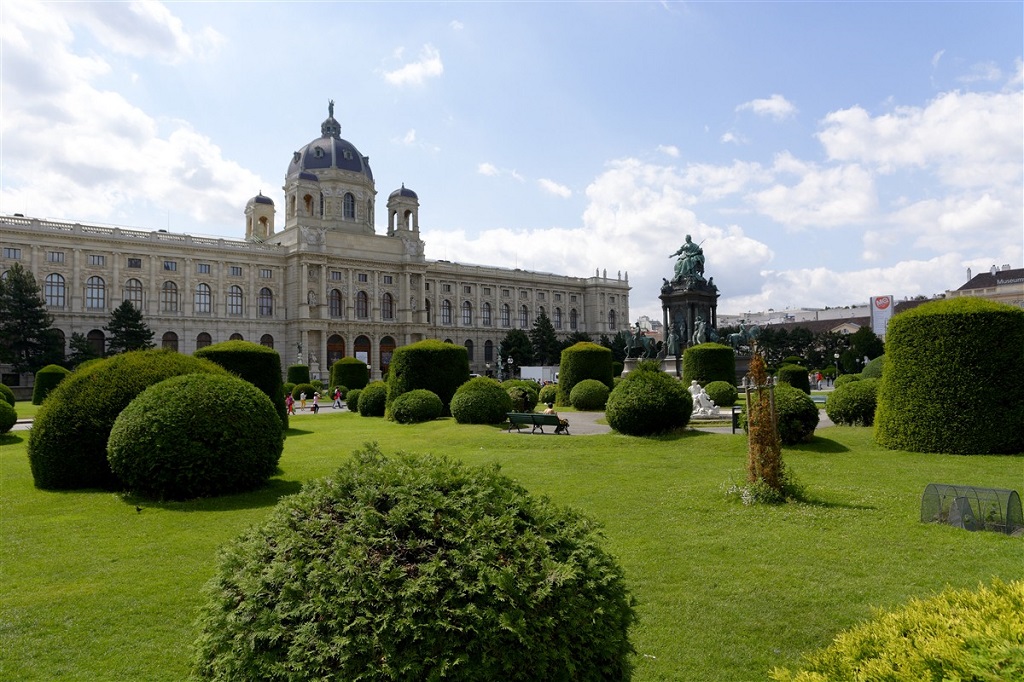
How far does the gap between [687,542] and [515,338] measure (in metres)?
71.6

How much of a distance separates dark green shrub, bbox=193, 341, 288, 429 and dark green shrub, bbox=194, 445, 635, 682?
16.9m

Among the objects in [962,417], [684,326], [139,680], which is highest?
[684,326]

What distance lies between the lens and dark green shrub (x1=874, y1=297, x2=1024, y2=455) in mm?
12711

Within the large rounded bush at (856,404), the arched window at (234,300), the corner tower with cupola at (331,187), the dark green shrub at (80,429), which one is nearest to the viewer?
the dark green shrub at (80,429)

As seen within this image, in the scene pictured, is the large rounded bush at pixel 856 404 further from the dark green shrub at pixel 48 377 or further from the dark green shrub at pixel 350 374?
the dark green shrub at pixel 48 377

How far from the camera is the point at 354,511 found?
3365mm

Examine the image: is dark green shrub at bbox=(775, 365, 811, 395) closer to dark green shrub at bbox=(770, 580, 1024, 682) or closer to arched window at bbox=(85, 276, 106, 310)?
dark green shrub at bbox=(770, 580, 1024, 682)

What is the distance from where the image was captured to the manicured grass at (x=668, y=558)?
5.15 m

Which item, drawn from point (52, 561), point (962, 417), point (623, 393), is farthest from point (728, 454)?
point (52, 561)

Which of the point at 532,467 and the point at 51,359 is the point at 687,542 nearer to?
the point at 532,467

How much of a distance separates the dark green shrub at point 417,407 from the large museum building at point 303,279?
156ft

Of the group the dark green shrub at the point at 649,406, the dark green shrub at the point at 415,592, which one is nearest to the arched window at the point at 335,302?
the dark green shrub at the point at 649,406

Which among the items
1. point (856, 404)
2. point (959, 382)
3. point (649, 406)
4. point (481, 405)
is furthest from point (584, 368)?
point (959, 382)

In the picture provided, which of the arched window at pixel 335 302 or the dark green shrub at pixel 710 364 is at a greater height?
the arched window at pixel 335 302
